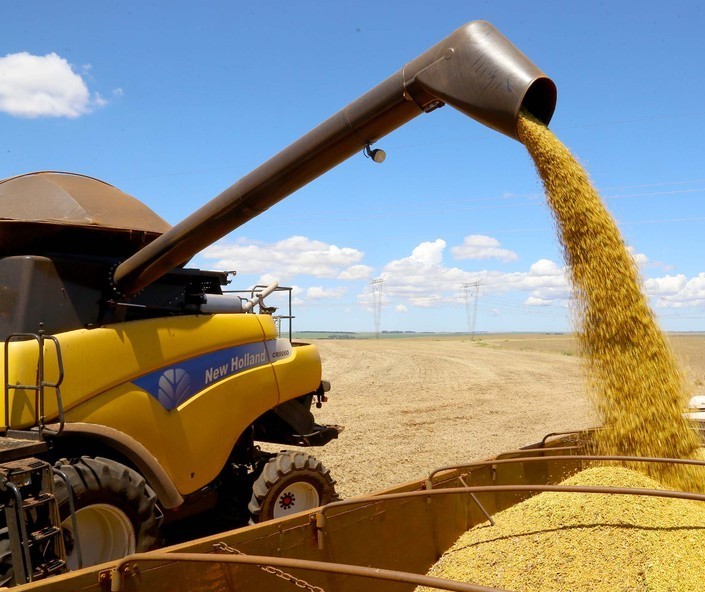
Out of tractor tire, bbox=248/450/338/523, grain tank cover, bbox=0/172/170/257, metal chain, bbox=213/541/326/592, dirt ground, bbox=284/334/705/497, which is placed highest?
grain tank cover, bbox=0/172/170/257

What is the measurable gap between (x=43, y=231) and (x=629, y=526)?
12.5 ft

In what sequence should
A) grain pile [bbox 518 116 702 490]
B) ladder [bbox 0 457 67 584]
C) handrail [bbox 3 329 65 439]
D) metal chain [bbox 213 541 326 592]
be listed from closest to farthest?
metal chain [bbox 213 541 326 592], ladder [bbox 0 457 67 584], handrail [bbox 3 329 65 439], grain pile [bbox 518 116 702 490]

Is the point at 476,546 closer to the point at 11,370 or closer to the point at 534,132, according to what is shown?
the point at 534,132

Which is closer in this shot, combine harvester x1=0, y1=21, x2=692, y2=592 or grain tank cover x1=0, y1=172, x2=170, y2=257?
combine harvester x1=0, y1=21, x2=692, y2=592

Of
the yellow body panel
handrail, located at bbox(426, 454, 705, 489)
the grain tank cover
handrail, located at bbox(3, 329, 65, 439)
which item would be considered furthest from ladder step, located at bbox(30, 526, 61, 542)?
handrail, located at bbox(426, 454, 705, 489)

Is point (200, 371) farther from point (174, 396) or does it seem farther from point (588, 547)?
point (588, 547)

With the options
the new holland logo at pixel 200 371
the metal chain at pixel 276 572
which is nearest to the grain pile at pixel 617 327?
the metal chain at pixel 276 572

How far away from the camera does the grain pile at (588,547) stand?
2898 millimetres

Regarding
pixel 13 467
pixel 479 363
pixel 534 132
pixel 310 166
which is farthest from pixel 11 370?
pixel 479 363

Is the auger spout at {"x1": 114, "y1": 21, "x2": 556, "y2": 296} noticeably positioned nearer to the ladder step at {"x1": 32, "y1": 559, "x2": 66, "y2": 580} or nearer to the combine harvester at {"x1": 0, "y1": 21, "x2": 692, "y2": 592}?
the combine harvester at {"x1": 0, "y1": 21, "x2": 692, "y2": 592}

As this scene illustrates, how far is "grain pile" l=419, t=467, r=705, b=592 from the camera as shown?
290cm

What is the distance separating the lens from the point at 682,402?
4.02 m

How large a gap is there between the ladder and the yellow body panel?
21.2 inches

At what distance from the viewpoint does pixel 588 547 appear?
3104 millimetres
